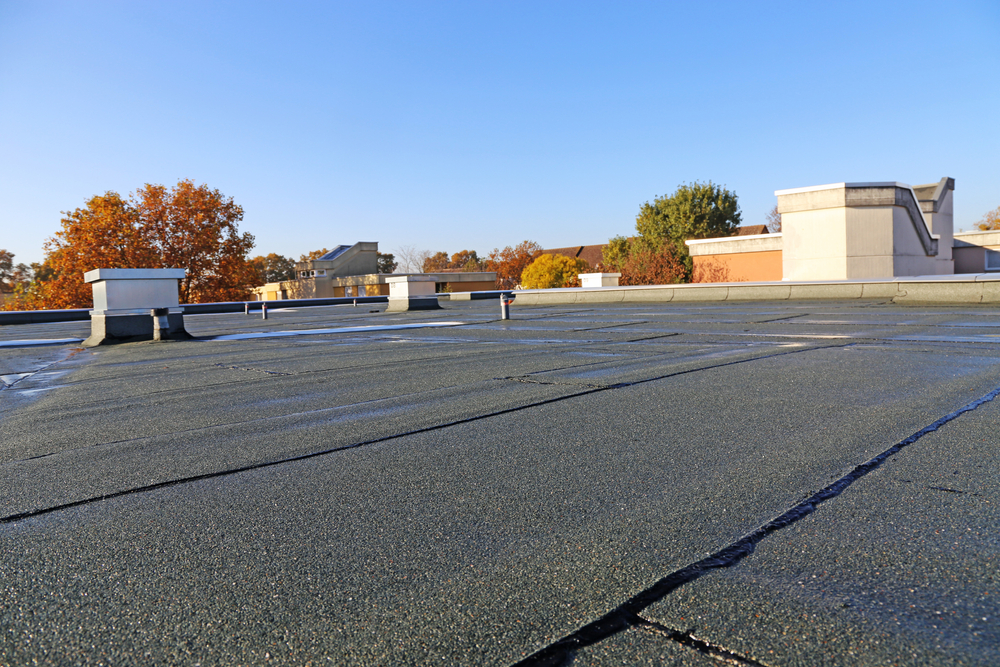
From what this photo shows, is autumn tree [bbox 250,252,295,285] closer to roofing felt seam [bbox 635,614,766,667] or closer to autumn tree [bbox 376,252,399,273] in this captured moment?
autumn tree [bbox 376,252,399,273]

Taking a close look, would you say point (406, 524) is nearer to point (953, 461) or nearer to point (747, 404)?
point (953, 461)

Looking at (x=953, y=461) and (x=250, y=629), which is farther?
(x=953, y=461)

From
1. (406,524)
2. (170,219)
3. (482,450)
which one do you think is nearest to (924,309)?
(482,450)

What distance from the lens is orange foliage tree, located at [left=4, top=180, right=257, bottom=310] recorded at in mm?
47812

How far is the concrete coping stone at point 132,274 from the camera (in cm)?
1412

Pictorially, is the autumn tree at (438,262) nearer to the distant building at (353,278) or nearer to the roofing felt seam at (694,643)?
the distant building at (353,278)

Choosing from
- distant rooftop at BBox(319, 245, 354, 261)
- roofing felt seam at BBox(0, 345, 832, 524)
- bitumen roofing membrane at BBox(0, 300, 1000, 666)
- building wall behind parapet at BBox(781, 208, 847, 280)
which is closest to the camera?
bitumen roofing membrane at BBox(0, 300, 1000, 666)

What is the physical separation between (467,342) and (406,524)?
948 centimetres

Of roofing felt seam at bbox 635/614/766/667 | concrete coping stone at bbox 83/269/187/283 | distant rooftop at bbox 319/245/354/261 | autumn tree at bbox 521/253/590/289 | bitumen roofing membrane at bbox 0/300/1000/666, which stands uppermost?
distant rooftop at bbox 319/245/354/261

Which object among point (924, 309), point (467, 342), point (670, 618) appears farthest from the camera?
point (924, 309)

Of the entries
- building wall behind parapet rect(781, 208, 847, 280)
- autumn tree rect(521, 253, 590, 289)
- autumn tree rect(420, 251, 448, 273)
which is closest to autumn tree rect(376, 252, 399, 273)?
autumn tree rect(420, 251, 448, 273)

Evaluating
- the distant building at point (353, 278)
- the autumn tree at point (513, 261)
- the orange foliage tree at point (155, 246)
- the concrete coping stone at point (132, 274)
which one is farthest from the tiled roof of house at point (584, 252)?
the concrete coping stone at point (132, 274)

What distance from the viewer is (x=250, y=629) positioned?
249 cm

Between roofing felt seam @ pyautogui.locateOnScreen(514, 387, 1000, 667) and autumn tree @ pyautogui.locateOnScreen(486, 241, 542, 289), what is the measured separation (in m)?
87.1
